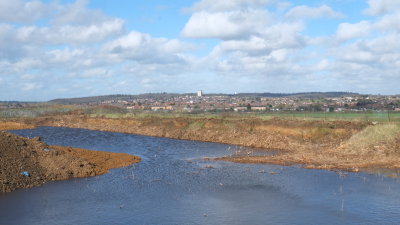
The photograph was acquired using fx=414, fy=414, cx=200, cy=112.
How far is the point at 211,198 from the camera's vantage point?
21844 mm

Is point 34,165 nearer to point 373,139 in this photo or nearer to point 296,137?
point 373,139

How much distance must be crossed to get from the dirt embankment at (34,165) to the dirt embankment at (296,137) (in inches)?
513

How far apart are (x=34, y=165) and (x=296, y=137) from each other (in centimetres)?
2851

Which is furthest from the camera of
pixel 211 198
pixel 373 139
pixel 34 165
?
pixel 373 139

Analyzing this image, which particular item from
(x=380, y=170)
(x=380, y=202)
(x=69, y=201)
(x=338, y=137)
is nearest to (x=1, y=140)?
(x=69, y=201)

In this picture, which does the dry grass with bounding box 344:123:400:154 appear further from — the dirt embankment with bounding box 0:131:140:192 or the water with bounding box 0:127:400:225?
the dirt embankment with bounding box 0:131:140:192

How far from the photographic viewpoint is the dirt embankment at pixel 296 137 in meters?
33.4

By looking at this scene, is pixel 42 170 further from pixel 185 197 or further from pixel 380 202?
pixel 380 202

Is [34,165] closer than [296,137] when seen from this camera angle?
Yes

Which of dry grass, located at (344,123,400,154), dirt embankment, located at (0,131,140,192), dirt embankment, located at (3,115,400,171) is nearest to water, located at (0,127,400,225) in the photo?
dirt embankment, located at (0,131,140,192)

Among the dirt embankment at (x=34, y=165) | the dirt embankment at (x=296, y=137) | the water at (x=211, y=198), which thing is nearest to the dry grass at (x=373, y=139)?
the dirt embankment at (x=296, y=137)

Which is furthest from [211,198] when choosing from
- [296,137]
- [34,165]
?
[296,137]

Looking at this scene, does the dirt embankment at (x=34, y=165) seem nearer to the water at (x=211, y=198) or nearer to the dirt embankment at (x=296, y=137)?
the water at (x=211, y=198)

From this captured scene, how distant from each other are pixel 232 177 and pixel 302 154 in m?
11.5
